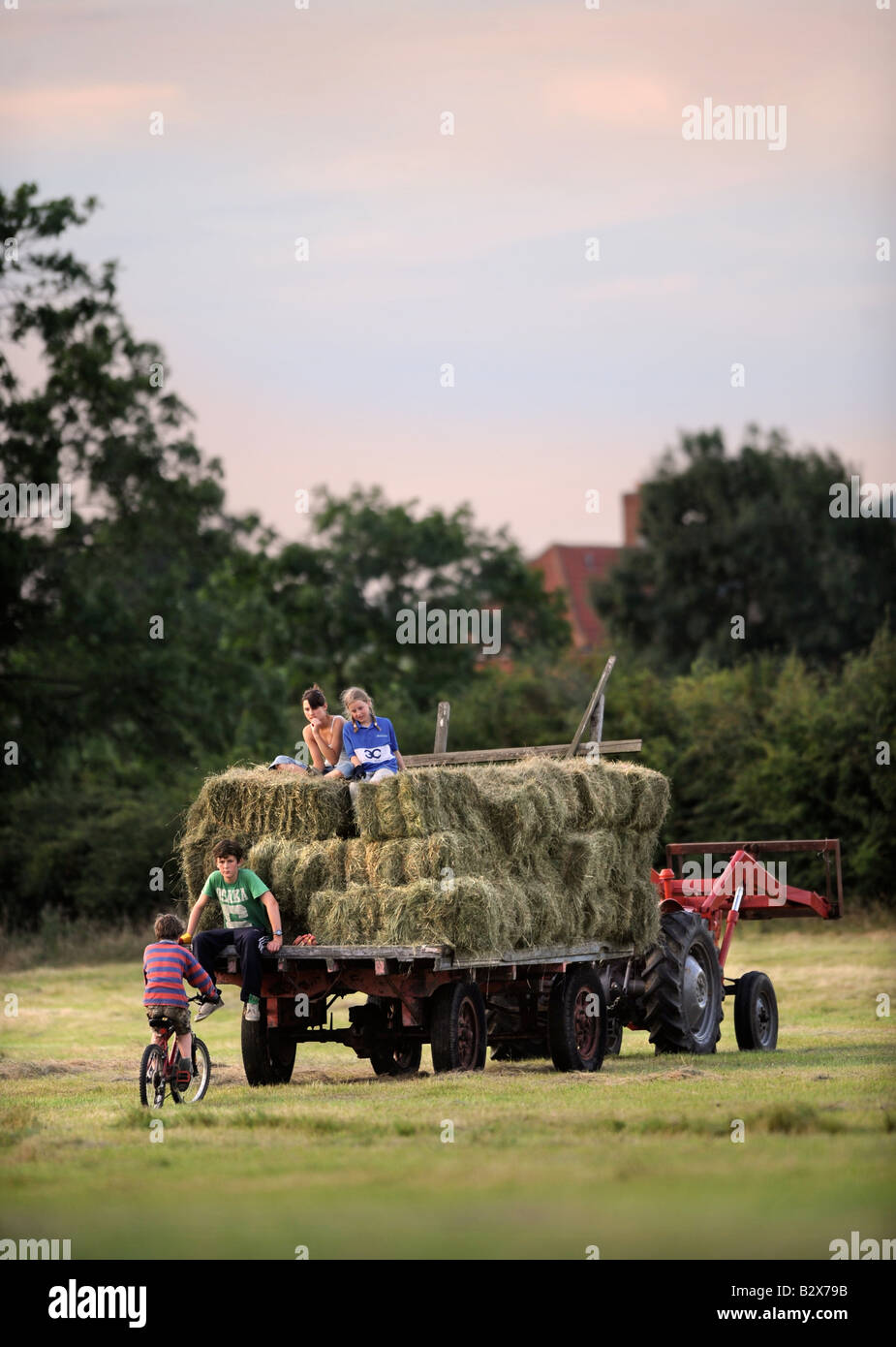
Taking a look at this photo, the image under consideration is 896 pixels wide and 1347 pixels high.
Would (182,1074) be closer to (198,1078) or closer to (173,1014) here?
(198,1078)

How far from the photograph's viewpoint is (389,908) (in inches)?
590

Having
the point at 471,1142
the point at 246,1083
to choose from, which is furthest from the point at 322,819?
the point at 471,1142

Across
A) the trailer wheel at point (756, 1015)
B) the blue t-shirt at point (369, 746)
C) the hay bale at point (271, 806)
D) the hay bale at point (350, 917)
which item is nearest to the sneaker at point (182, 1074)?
the hay bale at point (350, 917)

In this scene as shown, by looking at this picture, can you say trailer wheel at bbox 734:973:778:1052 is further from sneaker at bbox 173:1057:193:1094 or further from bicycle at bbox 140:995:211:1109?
sneaker at bbox 173:1057:193:1094

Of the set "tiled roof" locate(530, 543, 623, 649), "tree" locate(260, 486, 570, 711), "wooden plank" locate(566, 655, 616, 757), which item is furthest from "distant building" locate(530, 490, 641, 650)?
"wooden plank" locate(566, 655, 616, 757)

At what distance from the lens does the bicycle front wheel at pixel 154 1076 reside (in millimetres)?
13984

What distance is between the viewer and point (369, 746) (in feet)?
52.5

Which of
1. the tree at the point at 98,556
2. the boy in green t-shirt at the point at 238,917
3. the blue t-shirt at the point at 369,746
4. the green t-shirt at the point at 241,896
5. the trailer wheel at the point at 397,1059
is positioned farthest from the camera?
the tree at the point at 98,556

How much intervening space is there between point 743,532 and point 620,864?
4984cm

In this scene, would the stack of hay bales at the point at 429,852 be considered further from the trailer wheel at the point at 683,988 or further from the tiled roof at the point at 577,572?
the tiled roof at the point at 577,572

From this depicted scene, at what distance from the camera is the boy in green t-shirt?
14.8 metres

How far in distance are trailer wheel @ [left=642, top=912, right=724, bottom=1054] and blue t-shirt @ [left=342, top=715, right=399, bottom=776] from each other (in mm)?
3533

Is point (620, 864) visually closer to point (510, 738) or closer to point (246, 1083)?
point (246, 1083)

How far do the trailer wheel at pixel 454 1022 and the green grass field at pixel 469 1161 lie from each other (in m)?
0.28
